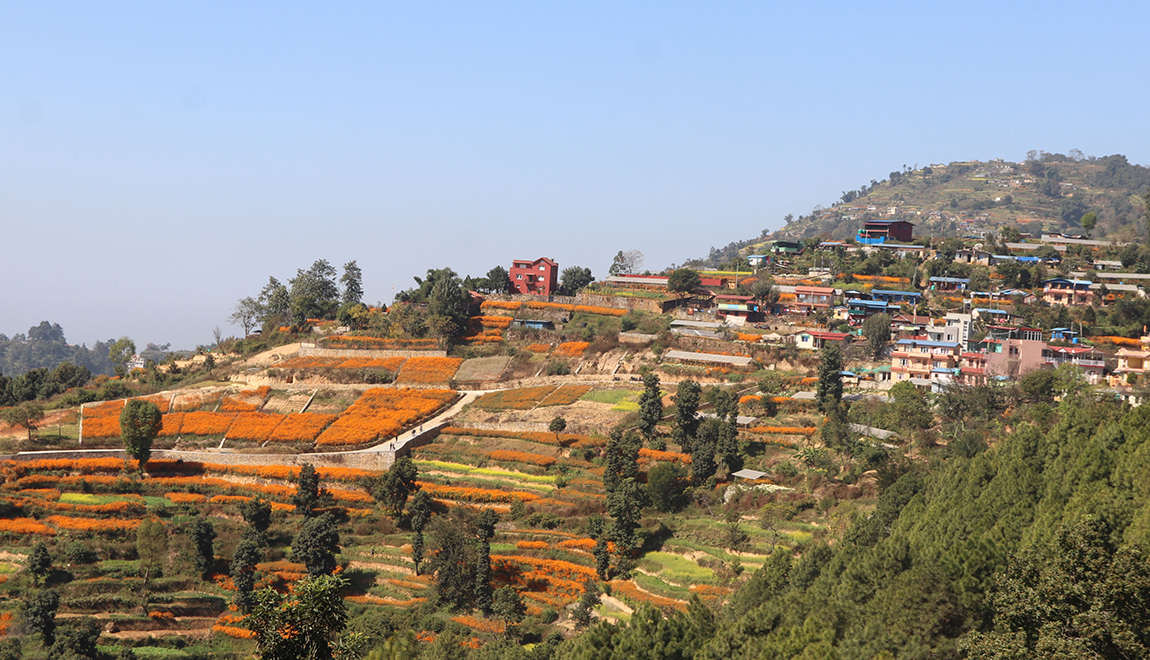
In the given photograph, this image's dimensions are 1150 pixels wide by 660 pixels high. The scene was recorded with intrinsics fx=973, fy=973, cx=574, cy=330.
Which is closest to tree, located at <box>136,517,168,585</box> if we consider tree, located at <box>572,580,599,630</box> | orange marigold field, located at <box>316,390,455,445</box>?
orange marigold field, located at <box>316,390,455,445</box>

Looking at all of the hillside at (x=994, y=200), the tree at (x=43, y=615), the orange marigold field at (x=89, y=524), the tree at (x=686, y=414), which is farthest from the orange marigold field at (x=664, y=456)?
the hillside at (x=994, y=200)

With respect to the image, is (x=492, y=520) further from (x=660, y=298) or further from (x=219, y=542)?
(x=660, y=298)

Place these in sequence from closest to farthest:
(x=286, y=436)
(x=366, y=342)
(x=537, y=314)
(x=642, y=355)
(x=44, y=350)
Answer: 1. (x=286, y=436)
2. (x=642, y=355)
3. (x=366, y=342)
4. (x=537, y=314)
5. (x=44, y=350)

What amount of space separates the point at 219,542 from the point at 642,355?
2674 centimetres

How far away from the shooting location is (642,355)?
57.5m

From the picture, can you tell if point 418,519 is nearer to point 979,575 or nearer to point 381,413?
point 381,413

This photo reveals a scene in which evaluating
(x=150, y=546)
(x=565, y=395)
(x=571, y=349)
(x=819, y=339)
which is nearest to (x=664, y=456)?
(x=565, y=395)

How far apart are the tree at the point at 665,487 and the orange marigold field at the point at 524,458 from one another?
5657 mm

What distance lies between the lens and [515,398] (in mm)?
52531

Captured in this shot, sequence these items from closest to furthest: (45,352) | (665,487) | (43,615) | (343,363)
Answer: (43,615) < (665,487) < (343,363) < (45,352)

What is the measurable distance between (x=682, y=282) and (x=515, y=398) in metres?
22.8

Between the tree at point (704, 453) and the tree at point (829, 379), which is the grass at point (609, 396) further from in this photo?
the tree at point (829, 379)

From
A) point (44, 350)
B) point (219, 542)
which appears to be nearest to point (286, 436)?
point (219, 542)

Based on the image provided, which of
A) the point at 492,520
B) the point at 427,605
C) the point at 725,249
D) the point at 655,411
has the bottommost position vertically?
the point at 427,605
